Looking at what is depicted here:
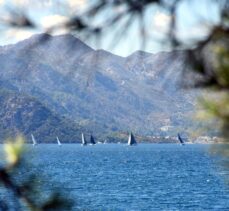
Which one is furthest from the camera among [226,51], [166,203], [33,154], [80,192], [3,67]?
[80,192]

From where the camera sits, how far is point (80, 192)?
196 feet

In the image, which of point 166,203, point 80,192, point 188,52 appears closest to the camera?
point 188,52

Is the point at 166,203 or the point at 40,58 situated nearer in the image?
the point at 40,58

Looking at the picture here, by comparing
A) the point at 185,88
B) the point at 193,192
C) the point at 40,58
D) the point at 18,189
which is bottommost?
the point at 193,192

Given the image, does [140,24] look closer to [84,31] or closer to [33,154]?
[84,31]

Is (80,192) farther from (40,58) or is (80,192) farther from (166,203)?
(40,58)

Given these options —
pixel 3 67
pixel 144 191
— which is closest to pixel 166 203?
pixel 144 191

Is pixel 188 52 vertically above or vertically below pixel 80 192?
above

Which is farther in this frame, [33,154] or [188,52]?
[33,154]

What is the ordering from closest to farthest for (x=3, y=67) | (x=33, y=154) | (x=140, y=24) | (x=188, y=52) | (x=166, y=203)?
(x=188, y=52) → (x=140, y=24) → (x=33, y=154) → (x=3, y=67) → (x=166, y=203)

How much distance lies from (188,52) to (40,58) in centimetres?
71

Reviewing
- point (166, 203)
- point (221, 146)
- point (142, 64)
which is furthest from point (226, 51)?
point (166, 203)

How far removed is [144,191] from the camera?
6062cm

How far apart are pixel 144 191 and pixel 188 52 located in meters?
58.4
